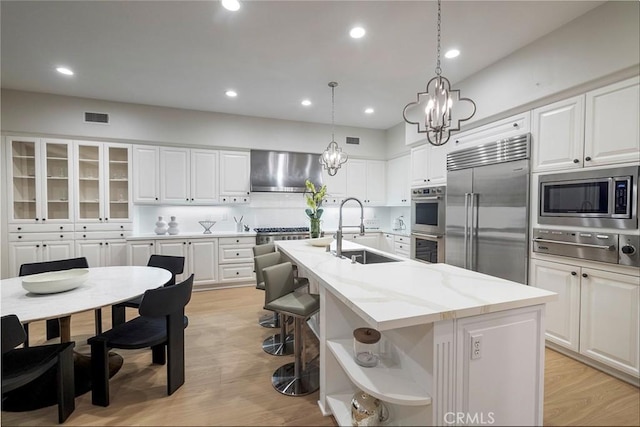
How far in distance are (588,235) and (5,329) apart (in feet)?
12.3

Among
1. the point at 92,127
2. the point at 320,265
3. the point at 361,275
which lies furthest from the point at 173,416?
the point at 92,127

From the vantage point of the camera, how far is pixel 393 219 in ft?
19.5

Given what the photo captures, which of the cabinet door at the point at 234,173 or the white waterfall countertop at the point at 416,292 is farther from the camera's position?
the cabinet door at the point at 234,173

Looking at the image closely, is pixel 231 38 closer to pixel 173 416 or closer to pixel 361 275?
pixel 361 275

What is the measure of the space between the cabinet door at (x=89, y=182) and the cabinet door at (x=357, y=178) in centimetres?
402

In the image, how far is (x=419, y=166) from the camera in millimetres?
4250

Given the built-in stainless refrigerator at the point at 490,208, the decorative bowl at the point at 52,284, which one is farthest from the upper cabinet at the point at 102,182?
the built-in stainless refrigerator at the point at 490,208

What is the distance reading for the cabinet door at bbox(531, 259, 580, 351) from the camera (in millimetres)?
2328

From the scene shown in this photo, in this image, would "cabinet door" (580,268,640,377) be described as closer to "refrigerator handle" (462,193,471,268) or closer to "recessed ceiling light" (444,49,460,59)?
"refrigerator handle" (462,193,471,268)

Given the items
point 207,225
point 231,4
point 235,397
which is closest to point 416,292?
point 235,397

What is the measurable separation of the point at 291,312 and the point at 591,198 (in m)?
2.49

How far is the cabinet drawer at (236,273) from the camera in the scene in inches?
177

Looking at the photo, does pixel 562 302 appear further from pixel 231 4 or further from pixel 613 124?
pixel 231 4

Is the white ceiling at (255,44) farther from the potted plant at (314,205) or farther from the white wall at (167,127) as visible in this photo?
the potted plant at (314,205)
